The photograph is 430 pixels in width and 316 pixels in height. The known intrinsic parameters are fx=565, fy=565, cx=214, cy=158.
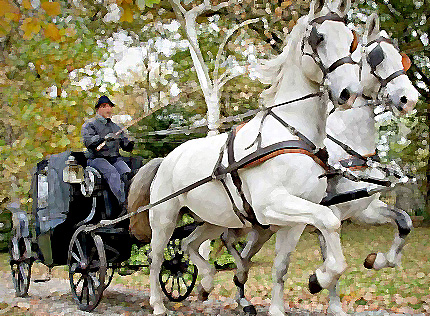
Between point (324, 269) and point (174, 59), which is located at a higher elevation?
point (174, 59)

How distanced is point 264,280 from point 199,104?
41.3 feet

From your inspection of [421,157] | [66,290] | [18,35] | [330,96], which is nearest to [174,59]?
[18,35]

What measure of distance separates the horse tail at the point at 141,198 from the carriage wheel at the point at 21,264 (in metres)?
2.41

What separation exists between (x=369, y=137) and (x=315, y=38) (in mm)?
1798

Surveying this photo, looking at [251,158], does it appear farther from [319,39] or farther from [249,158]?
[319,39]

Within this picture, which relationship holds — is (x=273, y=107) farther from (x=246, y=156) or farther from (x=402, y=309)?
(x=402, y=309)

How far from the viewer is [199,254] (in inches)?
268

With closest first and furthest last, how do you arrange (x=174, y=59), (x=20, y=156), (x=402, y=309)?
(x=402, y=309) → (x=20, y=156) → (x=174, y=59)

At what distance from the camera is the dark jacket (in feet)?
Result: 24.1

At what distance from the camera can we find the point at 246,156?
5129mm

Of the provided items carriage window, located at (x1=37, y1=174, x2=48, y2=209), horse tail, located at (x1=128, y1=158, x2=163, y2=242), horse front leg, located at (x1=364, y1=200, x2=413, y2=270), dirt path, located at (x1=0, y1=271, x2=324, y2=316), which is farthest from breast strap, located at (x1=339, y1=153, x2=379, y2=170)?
carriage window, located at (x1=37, y1=174, x2=48, y2=209)

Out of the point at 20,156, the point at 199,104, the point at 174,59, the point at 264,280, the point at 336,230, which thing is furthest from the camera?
the point at 199,104

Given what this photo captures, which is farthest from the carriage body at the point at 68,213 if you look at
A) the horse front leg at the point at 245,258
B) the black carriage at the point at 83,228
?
the horse front leg at the point at 245,258

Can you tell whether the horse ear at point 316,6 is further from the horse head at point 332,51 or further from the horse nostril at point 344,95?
the horse nostril at point 344,95
